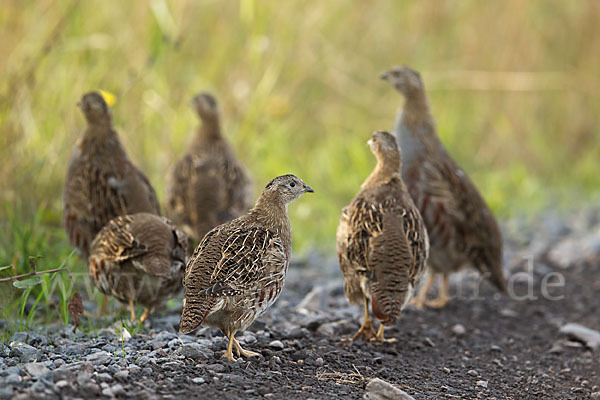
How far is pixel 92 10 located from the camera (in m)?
7.90

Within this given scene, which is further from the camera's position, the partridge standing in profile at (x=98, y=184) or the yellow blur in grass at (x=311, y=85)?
the yellow blur in grass at (x=311, y=85)

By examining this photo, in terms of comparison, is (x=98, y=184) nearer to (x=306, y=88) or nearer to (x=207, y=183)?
(x=207, y=183)

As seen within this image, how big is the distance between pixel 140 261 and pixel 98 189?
3.57ft

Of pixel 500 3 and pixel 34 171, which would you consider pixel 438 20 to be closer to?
pixel 500 3

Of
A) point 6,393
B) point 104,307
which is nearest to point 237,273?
point 6,393

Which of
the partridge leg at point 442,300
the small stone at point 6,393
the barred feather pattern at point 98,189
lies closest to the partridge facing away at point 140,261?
the barred feather pattern at point 98,189

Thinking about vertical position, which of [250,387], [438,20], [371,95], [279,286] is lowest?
[250,387]

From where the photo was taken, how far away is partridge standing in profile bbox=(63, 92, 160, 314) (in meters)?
5.38

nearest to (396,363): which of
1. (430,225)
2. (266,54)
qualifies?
(430,225)

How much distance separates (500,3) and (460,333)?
5.99 metres

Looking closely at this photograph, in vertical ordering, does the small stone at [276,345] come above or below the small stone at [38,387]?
below

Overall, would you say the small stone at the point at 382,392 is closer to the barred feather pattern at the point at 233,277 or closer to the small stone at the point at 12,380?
the barred feather pattern at the point at 233,277

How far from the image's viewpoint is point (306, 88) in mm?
9984

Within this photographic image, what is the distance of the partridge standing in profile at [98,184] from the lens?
538cm
